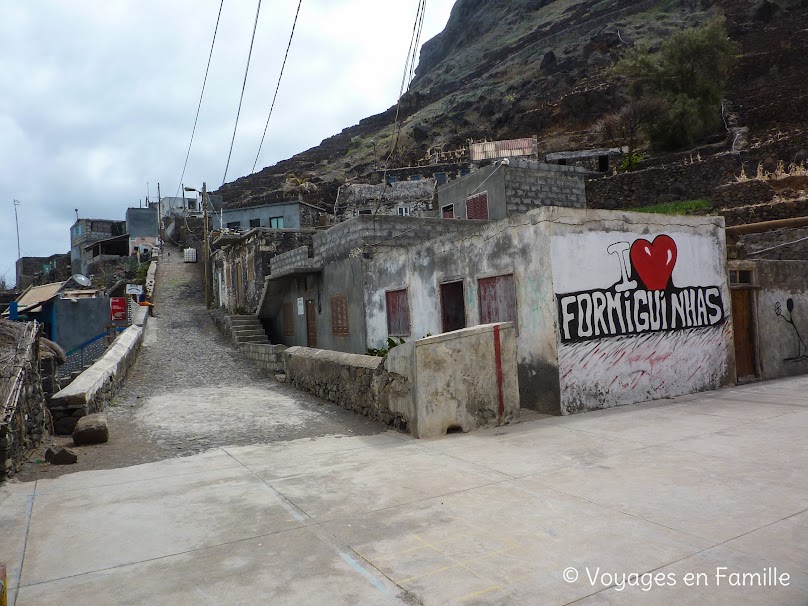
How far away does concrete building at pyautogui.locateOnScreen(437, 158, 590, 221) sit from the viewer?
18.2 metres

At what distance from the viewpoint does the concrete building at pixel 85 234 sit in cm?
5342

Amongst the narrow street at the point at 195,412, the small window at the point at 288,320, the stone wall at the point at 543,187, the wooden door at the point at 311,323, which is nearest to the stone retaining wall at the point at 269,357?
the narrow street at the point at 195,412

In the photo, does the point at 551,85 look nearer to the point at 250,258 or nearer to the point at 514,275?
the point at 250,258

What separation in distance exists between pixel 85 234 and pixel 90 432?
54371mm

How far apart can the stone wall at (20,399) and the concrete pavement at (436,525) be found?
0.54m

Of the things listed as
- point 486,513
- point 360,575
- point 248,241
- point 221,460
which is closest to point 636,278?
point 486,513

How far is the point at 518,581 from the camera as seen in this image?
3258 mm

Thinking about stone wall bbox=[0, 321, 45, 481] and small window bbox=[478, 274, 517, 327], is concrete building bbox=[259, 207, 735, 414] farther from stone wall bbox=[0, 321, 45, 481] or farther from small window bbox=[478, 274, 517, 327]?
stone wall bbox=[0, 321, 45, 481]

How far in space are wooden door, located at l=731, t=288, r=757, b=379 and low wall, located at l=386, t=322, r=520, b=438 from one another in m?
6.55

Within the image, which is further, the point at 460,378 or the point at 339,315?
the point at 339,315

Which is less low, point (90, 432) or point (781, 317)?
point (781, 317)

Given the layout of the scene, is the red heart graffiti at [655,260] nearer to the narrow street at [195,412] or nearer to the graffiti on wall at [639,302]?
the graffiti on wall at [639,302]

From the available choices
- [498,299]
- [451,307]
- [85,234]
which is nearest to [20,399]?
[498,299]

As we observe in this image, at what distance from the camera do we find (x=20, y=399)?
6316mm
